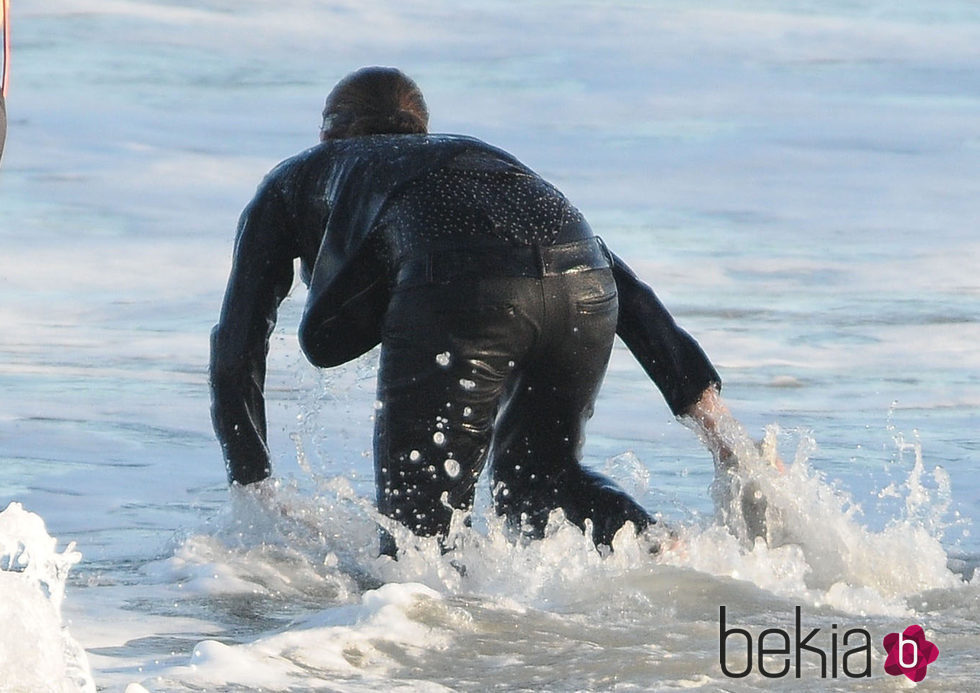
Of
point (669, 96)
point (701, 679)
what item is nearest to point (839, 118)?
point (669, 96)

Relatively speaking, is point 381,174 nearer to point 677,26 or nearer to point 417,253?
point 417,253

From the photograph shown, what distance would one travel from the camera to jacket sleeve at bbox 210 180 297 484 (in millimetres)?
4637

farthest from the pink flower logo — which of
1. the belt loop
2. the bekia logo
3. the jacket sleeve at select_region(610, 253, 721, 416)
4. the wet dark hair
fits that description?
the wet dark hair

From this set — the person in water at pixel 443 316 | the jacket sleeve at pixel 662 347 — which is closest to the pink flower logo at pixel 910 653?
the person in water at pixel 443 316

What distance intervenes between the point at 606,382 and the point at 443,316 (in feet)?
12.8

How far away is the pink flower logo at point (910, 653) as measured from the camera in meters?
3.72

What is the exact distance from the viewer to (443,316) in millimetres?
4312

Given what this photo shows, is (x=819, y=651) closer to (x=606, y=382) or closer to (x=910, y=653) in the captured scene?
(x=910, y=653)

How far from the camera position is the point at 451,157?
4535 millimetres

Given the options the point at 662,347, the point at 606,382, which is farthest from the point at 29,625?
the point at 606,382

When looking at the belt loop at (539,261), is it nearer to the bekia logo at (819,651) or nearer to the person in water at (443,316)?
the person in water at (443,316)

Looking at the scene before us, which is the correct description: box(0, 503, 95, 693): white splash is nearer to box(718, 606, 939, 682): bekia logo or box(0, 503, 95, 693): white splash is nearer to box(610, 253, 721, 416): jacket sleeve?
box(718, 606, 939, 682): bekia logo

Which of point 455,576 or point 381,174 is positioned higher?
point 381,174

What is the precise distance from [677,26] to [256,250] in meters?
13.1
